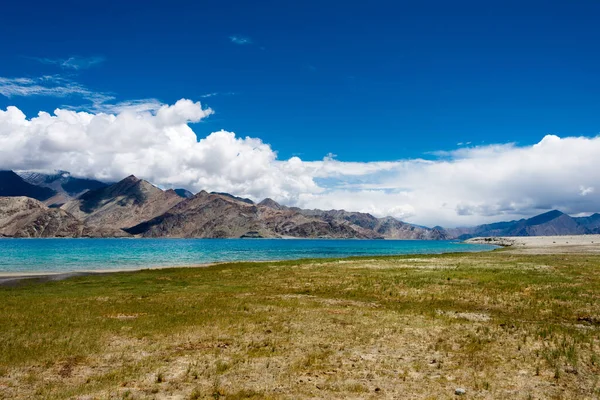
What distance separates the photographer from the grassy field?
1482 cm

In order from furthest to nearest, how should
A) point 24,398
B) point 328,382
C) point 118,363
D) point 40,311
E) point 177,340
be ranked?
point 40,311, point 177,340, point 118,363, point 328,382, point 24,398

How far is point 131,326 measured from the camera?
2438cm

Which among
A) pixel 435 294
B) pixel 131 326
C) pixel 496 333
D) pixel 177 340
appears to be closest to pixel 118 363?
pixel 177 340

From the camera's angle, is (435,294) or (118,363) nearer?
(118,363)

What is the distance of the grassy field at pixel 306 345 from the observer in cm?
1482

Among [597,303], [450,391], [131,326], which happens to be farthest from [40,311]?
[597,303]

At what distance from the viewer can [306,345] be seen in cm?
A: 2031

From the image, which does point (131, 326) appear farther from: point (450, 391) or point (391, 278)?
point (391, 278)

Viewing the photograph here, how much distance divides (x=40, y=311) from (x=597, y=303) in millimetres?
42666

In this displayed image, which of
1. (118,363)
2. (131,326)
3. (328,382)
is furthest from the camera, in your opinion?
(131,326)

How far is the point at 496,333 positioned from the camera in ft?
73.2

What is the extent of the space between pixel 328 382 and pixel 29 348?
1513 centimetres

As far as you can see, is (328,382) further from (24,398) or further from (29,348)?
(29,348)

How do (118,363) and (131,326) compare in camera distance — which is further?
(131,326)
